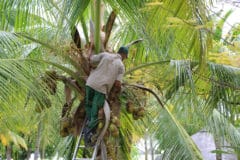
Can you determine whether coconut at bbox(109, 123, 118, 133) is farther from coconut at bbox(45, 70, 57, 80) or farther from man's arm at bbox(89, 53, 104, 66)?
coconut at bbox(45, 70, 57, 80)

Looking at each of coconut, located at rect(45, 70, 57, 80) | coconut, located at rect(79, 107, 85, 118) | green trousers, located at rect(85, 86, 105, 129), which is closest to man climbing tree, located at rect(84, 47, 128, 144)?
green trousers, located at rect(85, 86, 105, 129)

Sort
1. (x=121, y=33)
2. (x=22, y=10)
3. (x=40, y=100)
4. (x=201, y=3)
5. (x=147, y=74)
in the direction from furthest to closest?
1. (x=121, y=33)
2. (x=147, y=74)
3. (x=22, y=10)
4. (x=40, y=100)
5. (x=201, y=3)

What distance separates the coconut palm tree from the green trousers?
0.21 meters

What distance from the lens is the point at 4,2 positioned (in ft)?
13.9

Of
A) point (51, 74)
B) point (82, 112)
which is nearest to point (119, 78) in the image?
point (82, 112)

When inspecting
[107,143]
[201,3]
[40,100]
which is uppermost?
[201,3]

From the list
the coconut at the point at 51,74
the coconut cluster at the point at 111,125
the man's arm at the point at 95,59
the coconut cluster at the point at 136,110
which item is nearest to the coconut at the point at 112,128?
the coconut cluster at the point at 111,125

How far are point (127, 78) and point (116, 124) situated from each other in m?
0.79

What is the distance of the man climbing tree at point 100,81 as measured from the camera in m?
4.20

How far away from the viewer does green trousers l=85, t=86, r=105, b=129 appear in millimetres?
4207

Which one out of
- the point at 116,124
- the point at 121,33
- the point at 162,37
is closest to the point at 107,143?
the point at 116,124

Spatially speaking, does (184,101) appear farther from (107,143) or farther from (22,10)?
(22,10)

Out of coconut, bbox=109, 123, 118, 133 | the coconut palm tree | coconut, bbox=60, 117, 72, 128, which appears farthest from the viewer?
coconut, bbox=60, 117, 72, 128

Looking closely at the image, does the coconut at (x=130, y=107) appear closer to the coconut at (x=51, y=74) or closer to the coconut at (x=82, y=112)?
the coconut at (x=82, y=112)
